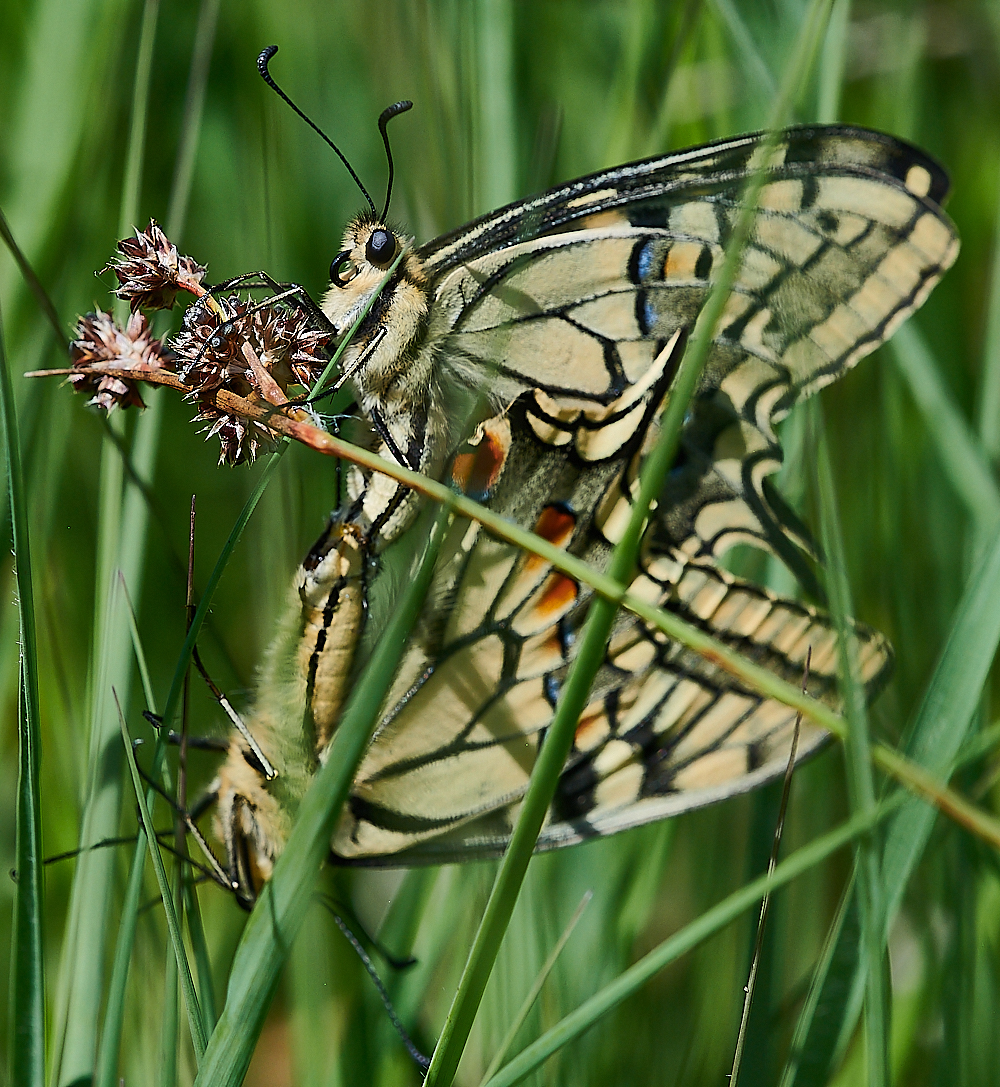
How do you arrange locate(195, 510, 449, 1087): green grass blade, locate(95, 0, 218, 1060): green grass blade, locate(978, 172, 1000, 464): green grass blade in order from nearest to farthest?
locate(195, 510, 449, 1087): green grass blade, locate(95, 0, 218, 1060): green grass blade, locate(978, 172, 1000, 464): green grass blade

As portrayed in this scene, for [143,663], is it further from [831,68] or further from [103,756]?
[831,68]

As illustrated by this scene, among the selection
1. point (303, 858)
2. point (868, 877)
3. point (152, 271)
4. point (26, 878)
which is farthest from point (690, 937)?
point (152, 271)

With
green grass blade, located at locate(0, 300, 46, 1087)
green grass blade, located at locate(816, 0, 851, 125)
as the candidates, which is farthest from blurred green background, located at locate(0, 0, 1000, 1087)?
green grass blade, located at locate(0, 300, 46, 1087)

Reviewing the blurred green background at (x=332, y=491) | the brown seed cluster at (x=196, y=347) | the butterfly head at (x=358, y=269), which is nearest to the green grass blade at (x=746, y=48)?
the blurred green background at (x=332, y=491)

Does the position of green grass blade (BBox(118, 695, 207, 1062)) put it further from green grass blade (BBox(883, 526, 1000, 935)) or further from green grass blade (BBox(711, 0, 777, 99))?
green grass blade (BBox(711, 0, 777, 99))

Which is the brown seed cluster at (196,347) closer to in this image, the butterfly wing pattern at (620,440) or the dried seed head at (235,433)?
the dried seed head at (235,433)

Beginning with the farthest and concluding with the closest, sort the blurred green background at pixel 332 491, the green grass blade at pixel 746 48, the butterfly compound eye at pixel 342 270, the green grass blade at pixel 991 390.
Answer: the green grass blade at pixel 991 390, the green grass blade at pixel 746 48, the butterfly compound eye at pixel 342 270, the blurred green background at pixel 332 491

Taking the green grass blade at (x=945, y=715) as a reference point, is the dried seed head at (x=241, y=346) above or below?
above
